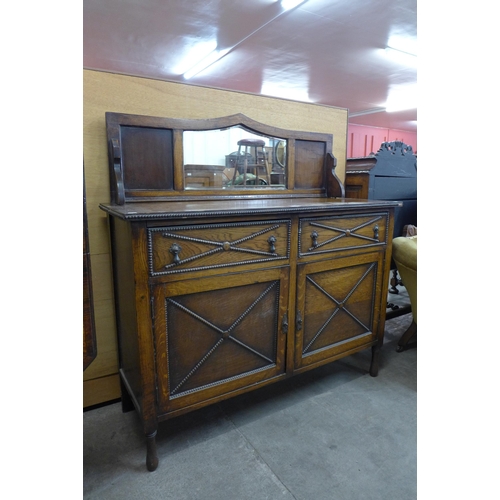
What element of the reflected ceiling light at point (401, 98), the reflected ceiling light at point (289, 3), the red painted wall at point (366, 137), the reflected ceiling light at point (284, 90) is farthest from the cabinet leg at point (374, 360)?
the red painted wall at point (366, 137)

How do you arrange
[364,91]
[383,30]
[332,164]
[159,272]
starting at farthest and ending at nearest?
[364,91]
[383,30]
[332,164]
[159,272]

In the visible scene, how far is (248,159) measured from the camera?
1.88 metres

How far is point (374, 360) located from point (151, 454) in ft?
4.21

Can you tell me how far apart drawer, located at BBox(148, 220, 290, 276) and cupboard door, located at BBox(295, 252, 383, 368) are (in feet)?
0.66

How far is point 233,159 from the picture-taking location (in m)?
1.83

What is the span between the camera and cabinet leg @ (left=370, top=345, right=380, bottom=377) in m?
2.00

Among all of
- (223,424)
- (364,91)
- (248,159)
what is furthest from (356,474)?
(364,91)

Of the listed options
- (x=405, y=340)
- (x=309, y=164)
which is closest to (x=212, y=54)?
(x=309, y=164)

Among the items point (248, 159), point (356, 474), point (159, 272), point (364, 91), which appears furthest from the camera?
point (364, 91)

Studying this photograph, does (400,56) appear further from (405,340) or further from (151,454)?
(151,454)

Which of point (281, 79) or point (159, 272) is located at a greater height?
point (281, 79)
